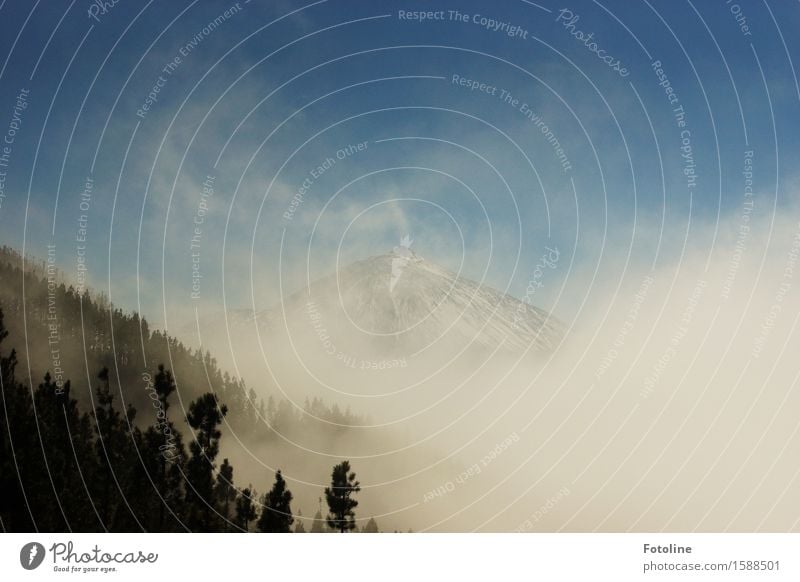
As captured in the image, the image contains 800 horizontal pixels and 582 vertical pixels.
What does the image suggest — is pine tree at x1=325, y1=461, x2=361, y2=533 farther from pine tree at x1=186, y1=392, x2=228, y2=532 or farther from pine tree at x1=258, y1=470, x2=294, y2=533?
pine tree at x1=186, y1=392, x2=228, y2=532

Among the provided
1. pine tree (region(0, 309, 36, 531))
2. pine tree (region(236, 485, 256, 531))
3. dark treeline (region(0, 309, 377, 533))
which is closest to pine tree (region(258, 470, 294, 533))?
dark treeline (region(0, 309, 377, 533))

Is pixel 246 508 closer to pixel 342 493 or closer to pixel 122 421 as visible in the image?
pixel 342 493

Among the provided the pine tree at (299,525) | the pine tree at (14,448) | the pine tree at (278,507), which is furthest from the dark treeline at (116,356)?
the pine tree at (299,525)

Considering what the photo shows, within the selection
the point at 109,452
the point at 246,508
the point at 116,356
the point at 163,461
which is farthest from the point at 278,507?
the point at 116,356

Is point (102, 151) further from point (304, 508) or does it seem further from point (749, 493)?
point (749, 493)
